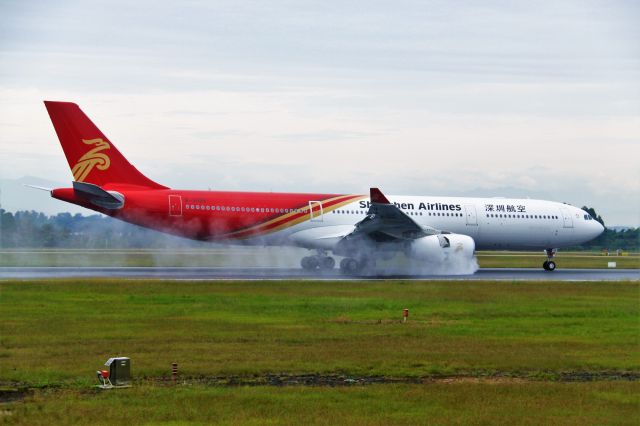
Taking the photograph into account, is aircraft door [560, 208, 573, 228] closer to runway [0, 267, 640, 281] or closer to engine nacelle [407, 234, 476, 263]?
runway [0, 267, 640, 281]

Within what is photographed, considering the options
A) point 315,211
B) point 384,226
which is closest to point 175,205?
point 315,211

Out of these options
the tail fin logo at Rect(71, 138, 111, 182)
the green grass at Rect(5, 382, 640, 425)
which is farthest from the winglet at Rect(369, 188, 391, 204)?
the green grass at Rect(5, 382, 640, 425)

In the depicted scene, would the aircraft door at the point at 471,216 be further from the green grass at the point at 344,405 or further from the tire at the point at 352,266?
the green grass at the point at 344,405

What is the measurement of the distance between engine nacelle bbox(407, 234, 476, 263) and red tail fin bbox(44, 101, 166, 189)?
13969mm

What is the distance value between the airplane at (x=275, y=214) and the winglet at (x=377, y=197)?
0.06 meters

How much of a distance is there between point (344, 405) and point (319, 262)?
3164 cm

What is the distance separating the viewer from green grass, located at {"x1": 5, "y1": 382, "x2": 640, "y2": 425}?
1311cm

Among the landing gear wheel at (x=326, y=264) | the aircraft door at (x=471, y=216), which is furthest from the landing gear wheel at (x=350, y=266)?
the aircraft door at (x=471, y=216)

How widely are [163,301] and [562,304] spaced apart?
44.1 feet

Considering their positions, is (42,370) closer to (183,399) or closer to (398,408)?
(183,399)

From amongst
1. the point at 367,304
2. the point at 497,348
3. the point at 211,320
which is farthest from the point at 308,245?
the point at 497,348

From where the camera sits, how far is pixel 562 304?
30.5 metres

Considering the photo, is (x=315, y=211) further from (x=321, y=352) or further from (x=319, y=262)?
(x=321, y=352)

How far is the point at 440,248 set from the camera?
42.7 metres
